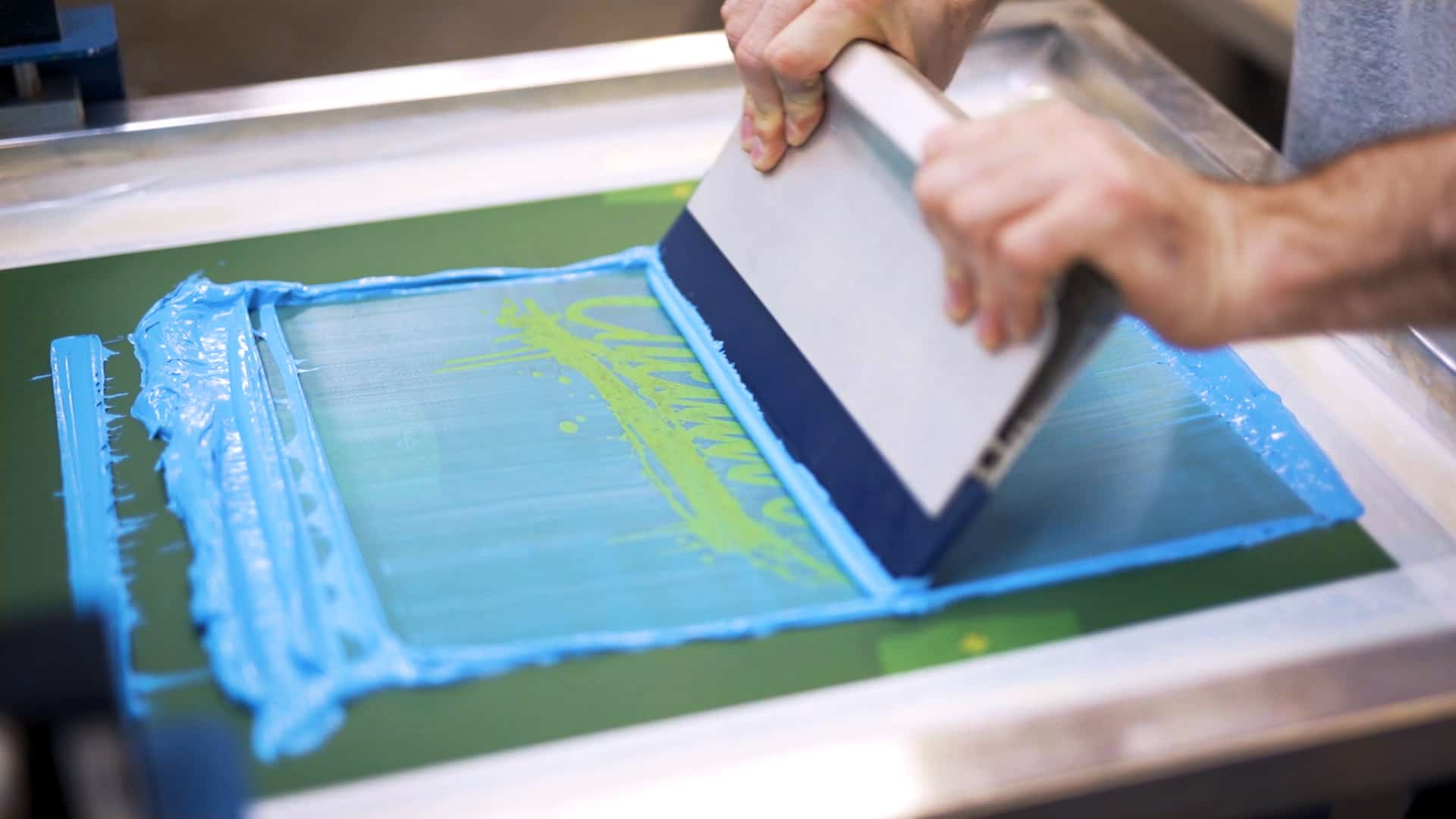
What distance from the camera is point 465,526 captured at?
85 centimetres

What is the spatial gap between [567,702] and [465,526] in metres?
0.17

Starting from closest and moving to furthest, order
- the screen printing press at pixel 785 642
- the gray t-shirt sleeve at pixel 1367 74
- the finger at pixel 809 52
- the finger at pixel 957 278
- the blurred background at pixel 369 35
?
the screen printing press at pixel 785 642 → the finger at pixel 957 278 → the finger at pixel 809 52 → the gray t-shirt sleeve at pixel 1367 74 → the blurred background at pixel 369 35

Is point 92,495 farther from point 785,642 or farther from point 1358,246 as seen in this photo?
point 1358,246

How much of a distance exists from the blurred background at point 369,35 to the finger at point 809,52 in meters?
1.59

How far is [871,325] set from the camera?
892 millimetres

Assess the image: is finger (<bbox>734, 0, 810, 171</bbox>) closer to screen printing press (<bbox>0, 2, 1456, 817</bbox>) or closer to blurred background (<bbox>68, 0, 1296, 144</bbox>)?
screen printing press (<bbox>0, 2, 1456, 817</bbox>)

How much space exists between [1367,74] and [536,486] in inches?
31.3

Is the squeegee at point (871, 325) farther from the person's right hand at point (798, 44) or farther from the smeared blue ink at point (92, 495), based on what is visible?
the smeared blue ink at point (92, 495)

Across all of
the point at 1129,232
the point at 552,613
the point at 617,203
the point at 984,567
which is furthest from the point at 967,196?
the point at 617,203

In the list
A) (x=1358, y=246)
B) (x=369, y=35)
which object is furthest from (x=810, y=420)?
(x=369, y=35)

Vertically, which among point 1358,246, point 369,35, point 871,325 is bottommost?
point 369,35

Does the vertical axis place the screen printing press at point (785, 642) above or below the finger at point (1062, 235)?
below

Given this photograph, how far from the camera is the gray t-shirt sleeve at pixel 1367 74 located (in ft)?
3.50

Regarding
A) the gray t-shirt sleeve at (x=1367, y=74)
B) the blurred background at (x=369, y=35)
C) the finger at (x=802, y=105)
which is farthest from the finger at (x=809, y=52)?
the blurred background at (x=369, y=35)
